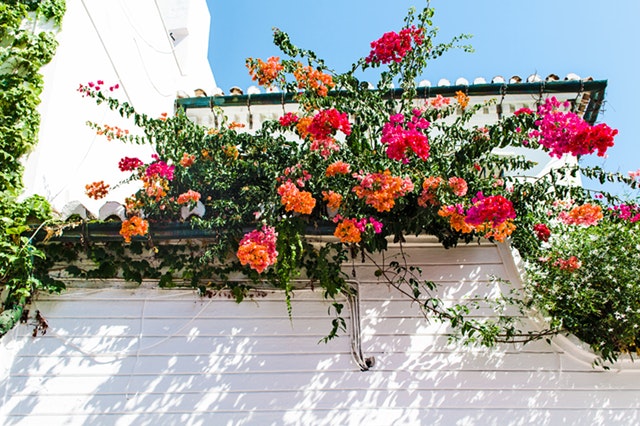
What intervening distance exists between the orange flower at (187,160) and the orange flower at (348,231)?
Answer: 1.62m

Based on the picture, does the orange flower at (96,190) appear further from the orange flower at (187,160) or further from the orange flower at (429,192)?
the orange flower at (429,192)

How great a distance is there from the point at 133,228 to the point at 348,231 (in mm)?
1729

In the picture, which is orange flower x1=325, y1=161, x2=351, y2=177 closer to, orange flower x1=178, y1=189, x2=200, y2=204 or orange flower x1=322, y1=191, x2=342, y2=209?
orange flower x1=322, y1=191, x2=342, y2=209

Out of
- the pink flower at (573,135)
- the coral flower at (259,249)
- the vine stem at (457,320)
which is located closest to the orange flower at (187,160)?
the coral flower at (259,249)

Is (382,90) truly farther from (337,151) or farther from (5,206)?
(5,206)

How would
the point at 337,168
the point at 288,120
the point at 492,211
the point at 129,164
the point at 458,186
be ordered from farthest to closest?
the point at 129,164 → the point at 288,120 → the point at 337,168 → the point at 458,186 → the point at 492,211

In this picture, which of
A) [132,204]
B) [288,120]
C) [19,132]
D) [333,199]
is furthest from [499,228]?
[19,132]

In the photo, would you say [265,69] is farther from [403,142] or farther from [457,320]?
[457,320]

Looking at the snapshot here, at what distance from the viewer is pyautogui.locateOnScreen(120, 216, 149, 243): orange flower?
4.61m

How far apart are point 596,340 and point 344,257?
2.07 metres

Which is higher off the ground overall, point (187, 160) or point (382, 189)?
point (187, 160)

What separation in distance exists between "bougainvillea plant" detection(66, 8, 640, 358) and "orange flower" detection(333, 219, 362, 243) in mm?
11

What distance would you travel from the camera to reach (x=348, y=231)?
4387mm

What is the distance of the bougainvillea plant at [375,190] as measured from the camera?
14.4ft
